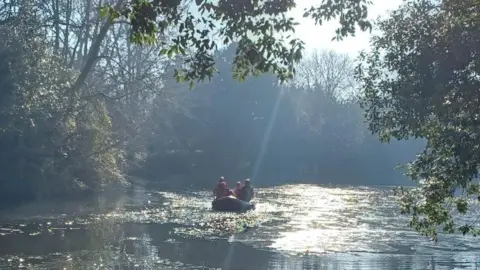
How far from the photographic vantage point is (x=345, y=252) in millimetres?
18500

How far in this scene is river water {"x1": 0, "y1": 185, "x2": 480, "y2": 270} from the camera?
1627 cm

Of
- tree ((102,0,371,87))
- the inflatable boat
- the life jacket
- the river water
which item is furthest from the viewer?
the life jacket

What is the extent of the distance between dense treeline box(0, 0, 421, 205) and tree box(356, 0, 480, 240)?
4.86 meters

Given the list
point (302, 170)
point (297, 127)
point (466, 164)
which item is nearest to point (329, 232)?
point (466, 164)

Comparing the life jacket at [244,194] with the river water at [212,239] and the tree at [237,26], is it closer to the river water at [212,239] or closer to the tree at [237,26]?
the river water at [212,239]

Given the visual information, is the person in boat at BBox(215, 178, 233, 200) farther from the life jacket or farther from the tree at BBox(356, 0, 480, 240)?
the tree at BBox(356, 0, 480, 240)

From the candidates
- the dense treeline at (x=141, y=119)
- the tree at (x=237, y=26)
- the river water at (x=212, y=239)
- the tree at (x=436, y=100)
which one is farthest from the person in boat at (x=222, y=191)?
the tree at (x=237, y=26)

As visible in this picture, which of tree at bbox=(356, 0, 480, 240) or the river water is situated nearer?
tree at bbox=(356, 0, 480, 240)

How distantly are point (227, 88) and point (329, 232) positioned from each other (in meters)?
45.8

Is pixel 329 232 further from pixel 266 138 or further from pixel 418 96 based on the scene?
pixel 266 138

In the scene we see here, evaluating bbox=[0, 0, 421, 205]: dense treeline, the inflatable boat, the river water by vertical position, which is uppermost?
bbox=[0, 0, 421, 205]: dense treeline

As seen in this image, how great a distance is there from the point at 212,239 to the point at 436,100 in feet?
38.7

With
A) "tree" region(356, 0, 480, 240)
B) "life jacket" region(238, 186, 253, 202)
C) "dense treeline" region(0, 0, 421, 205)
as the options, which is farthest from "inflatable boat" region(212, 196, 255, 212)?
"tree" region(356, 0, 480, 240)

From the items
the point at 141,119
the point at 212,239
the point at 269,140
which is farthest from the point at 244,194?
the point at 269,140
